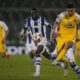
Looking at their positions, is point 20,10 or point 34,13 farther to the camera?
point 20,10

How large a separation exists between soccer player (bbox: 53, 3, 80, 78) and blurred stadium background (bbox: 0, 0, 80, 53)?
60.2 ft

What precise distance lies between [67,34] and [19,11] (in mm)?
21610

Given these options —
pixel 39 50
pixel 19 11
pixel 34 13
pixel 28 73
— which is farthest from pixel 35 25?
pixel 19 11

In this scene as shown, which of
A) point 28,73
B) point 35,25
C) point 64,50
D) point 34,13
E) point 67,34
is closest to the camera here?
point 64,50

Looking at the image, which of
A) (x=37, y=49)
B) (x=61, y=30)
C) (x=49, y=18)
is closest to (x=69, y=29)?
(x=61, y=30)

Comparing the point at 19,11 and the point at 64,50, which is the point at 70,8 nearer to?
the point at 64,50

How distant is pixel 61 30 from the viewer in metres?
14.2

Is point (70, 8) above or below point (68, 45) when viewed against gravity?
above

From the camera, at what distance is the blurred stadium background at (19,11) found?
3327 cm

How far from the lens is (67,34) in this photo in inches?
558

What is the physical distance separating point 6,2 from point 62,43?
885 inches

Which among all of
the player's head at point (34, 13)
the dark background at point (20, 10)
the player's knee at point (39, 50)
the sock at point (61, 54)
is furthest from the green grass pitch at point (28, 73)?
the dark background at point (20, 10)

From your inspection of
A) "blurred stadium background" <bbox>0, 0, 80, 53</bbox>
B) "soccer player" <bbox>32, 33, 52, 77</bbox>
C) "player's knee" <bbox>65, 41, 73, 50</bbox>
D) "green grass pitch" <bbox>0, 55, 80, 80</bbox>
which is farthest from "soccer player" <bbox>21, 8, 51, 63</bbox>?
"blurred stadium background" <bbox>0, 0, 80, 53</bbox>

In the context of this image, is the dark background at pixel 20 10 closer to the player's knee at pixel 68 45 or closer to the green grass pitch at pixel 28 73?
the green grass pitch at pixel 28 73
